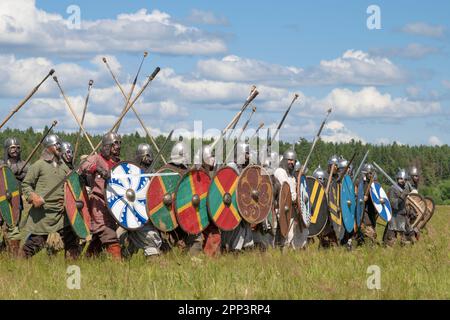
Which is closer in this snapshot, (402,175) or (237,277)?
(237,277)

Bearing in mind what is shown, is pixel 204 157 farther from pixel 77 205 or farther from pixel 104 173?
pixel 77 205

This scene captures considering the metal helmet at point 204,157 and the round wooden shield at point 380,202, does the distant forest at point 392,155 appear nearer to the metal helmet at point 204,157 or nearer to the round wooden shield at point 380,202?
the round wooden shield at point 380,202

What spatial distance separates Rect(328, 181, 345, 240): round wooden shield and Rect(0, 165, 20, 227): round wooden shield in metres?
4.36

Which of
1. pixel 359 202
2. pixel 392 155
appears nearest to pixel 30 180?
pixel 359 202

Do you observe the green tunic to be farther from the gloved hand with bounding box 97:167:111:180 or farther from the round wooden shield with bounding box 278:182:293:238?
the round wooden shield with bounding box 278:182:293:238

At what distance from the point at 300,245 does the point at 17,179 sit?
12.5ft

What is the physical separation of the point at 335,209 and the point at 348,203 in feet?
1.07

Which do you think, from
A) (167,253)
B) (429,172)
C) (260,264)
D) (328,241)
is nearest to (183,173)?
(167,253)

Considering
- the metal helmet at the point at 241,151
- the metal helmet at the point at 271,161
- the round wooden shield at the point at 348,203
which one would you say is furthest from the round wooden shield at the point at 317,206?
the metal helmet at the point at 241,151

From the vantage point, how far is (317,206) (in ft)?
39.5

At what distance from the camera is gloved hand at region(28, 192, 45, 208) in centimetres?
941

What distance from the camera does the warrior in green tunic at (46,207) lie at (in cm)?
960

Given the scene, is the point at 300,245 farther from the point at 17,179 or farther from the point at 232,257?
the point at 17,179

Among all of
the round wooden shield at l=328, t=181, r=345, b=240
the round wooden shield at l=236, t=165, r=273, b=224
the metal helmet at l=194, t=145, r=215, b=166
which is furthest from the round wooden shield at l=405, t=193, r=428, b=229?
the metal helmet at l=194, t=145, r=215, b=166
